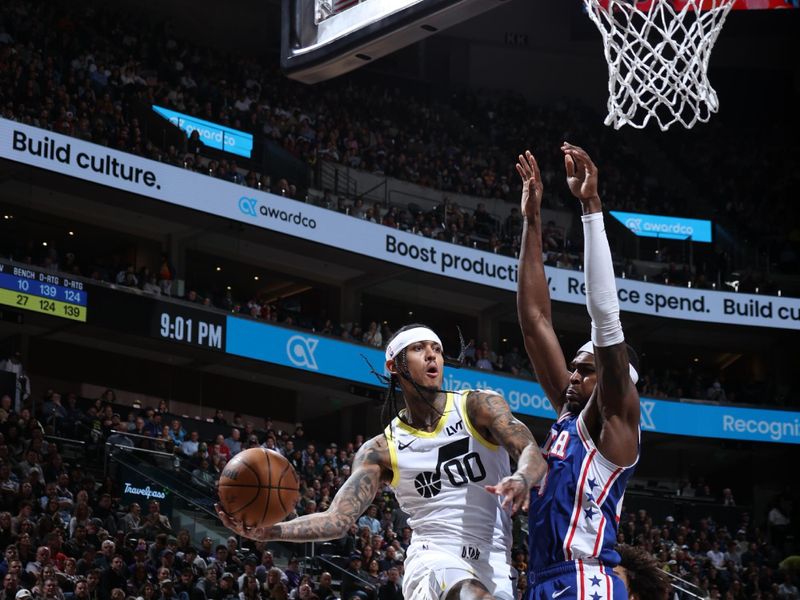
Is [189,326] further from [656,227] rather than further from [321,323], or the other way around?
[656,227]

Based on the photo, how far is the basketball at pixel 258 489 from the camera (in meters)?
5.00

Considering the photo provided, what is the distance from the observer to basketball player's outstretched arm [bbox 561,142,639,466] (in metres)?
4.74

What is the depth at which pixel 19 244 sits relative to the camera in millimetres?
27078

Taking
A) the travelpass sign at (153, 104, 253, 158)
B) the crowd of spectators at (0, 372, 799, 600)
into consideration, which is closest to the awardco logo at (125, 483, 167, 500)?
the crowd of spectators at (0, 372, 799, 600)

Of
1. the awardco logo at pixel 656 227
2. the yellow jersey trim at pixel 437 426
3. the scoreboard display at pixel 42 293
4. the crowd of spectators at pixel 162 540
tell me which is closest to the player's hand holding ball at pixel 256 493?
the yellow jersey trim at pixel 437 426

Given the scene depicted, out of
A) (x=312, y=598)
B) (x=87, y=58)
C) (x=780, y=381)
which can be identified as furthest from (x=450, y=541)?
(x=780, y=381)

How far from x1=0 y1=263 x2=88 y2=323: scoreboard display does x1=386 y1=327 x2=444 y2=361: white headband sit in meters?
→ 17.8

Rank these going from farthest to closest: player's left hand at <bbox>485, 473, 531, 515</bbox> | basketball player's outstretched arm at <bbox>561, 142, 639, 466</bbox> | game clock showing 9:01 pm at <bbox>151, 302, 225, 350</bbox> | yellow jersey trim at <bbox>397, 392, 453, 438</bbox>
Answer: game clock showing 9:01 pm at <bbox>151, 302, 225, 350</bbox>
yellow jersey trim at <bbox>397, 392, 453, 438</bbox>
basketball player's outstretched arm at <bbox>561, 142, 639, 466</bbox>
player's left hand at <bbox>485, 473, 531, 515</bbox>

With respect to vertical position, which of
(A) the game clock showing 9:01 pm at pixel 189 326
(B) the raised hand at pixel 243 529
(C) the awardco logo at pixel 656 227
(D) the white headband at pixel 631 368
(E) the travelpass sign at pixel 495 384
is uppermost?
(C) the awardco logo at pixel 656 227

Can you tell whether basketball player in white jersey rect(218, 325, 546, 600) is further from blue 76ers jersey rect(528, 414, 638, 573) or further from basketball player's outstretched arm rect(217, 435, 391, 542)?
blue 76ers jersey rect(528, 414, 638, 573)

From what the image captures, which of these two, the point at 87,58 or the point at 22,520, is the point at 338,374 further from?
the point at 22,520

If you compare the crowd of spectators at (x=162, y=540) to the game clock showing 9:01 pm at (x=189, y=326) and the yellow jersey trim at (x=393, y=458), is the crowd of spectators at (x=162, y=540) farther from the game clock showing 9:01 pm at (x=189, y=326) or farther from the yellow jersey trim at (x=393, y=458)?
the yellow jersey trim at (x=393, y=458)

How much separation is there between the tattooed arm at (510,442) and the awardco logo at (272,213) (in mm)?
20888

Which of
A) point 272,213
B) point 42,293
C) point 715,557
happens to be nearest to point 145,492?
point 42,293
